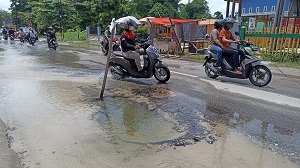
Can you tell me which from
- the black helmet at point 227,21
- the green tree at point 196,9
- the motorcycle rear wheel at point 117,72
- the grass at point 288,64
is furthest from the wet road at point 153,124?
the green tree at point 196,9

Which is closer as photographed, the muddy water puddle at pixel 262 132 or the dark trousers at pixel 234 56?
the muddy water puddle at pixel 262 132

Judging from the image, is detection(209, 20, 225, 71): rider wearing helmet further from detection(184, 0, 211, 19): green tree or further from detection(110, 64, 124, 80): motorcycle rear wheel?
detection(184, 0, 211, 19): green tree

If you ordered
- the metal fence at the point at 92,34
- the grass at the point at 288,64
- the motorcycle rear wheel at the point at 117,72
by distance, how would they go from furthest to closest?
the metal fence at the point at 92,34, the grass at the point at 288,64, the motorcycle rear wheel at the point at 117,72

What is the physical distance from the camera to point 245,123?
407 cm

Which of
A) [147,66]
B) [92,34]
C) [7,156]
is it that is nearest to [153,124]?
[7,156]

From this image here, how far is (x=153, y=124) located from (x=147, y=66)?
3.08m

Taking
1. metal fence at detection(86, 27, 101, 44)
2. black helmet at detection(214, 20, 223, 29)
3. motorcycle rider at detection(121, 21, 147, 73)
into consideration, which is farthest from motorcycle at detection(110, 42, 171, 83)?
metal fence at detection(86, 27, 101, 44)

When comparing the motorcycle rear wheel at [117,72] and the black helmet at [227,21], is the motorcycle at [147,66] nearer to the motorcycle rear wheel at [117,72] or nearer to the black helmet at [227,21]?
the motorcycle rear wheel at [117,72]

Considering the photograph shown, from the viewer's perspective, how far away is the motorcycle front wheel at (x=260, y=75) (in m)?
6.43

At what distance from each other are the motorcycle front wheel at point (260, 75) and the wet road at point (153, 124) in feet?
0.73

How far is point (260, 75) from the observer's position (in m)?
6.51

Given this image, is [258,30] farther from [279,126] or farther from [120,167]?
[120,167]

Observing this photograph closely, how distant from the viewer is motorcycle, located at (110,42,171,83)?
22.3 ft

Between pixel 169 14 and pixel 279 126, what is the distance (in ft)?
121
